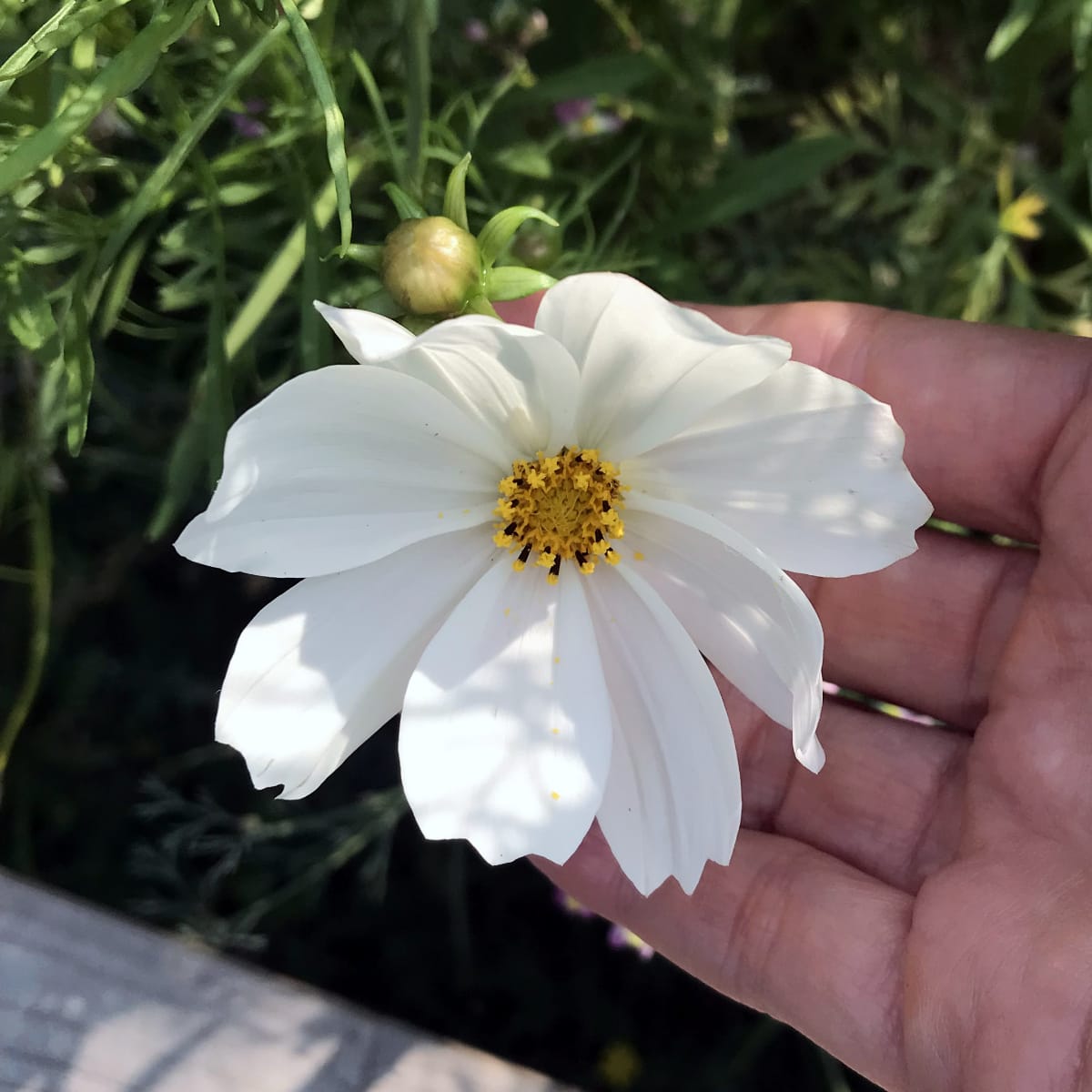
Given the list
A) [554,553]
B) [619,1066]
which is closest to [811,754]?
[554,553]

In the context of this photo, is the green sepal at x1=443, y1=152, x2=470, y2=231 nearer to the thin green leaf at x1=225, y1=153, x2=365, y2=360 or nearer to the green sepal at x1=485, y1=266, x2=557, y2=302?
the green sepal at x1=485, y1=266, x2=557, y2=302

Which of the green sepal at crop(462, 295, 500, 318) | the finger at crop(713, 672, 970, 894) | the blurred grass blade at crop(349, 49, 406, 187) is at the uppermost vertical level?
the blurred grass blade at crop(349, 49, 406, 187)

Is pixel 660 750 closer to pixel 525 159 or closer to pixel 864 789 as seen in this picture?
pixel 864 789

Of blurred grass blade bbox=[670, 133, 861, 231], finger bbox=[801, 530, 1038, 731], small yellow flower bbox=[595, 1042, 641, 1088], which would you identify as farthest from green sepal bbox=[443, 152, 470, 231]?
small yellow flower bbox=[595, 1042, 641, 1088]

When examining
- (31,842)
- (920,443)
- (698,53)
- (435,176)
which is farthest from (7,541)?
(920,443)

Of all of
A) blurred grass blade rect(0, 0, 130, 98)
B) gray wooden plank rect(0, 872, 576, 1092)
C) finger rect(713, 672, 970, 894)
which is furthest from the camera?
gray wooden plank rect(0, 872, 576, 1092)

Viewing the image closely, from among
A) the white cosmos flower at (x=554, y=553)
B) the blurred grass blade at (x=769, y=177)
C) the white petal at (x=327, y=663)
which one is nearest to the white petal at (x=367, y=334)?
the white cosmos flower at (x=554, y=553)

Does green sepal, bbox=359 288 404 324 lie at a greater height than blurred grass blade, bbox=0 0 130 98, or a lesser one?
lesser

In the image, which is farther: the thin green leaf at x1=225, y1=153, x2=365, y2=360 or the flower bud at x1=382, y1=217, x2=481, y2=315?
the thin green leaf at x1=225, y1=153, x2=365, y2=360
